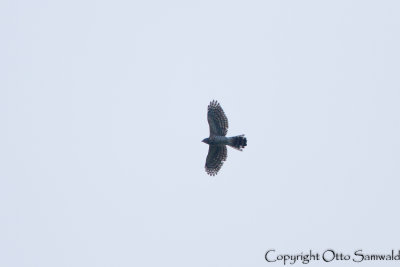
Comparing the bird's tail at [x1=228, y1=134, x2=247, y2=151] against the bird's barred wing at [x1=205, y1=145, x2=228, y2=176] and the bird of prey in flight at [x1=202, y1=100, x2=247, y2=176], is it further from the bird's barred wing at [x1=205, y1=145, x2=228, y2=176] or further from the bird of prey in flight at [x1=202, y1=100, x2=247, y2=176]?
the bird's barred wing at [x1=205, y1=145, x2=228, y2=176]

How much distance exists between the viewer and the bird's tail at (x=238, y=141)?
35125 mm

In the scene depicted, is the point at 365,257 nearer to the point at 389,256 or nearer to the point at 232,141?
the point at 389,256

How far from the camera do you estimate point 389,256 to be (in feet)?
115

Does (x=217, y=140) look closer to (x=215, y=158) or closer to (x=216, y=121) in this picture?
(x=216, y=121)

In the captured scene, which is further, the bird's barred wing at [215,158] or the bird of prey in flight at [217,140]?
the bird's barred wing at [215,158]

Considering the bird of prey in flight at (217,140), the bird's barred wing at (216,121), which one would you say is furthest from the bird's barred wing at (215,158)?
the bird's barred wing at (216,121)

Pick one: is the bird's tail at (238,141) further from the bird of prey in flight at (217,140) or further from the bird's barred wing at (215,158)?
the bird's barred wing at (215,158)

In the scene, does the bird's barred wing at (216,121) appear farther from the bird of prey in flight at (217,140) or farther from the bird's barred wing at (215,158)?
the bird's barred wing at (215,158)

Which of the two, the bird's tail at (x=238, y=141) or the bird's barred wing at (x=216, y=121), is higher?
the bird's barred wing at (x=216, y=121)

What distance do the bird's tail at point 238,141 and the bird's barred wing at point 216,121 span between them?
0.98m

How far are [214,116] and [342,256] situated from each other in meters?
9.92

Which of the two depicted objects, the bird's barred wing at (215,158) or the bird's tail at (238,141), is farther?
the bird's barred wing at (215,158)

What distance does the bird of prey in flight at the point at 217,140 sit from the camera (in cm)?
3544

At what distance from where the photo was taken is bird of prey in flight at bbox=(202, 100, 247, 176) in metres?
35.4
